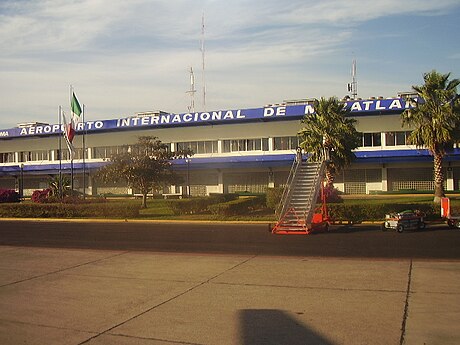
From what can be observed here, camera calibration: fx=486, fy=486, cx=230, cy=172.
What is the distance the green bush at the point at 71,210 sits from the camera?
32125 mm

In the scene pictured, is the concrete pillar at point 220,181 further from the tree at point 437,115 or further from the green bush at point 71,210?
the tree at point 437,115

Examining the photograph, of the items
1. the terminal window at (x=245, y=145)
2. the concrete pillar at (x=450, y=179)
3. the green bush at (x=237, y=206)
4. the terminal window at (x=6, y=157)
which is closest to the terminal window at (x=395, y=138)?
the concrete pillar at (x=450, y=179)

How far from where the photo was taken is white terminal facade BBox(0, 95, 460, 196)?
49469 millimetres

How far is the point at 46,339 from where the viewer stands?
725 centimetres

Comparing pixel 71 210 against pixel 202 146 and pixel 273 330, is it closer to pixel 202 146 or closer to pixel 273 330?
pixel 202 146

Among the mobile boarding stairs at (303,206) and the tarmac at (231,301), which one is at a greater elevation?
the mobile boarding stairs at (303,206)

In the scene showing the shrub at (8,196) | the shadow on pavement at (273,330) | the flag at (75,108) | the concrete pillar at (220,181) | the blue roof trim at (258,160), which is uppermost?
the flag at (75,108)

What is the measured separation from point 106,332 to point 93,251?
9170mm

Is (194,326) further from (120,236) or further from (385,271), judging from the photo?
(120,236)

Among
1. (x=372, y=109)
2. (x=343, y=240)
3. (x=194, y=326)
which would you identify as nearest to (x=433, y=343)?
(x=194, y=326)

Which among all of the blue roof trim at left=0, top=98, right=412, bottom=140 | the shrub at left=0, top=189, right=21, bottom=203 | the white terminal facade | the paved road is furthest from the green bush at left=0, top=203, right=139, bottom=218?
the blue roof trim at left=0, top=98, right=412, bottom=140

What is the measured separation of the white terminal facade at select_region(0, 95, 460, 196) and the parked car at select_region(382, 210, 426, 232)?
2604 centimetres

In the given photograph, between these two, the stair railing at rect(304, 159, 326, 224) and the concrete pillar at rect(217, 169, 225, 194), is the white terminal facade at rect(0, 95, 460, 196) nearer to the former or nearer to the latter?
the concrete pillar at rect(217, 169, 225, 194)

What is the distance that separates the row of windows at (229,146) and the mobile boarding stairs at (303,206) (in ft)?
65.3
